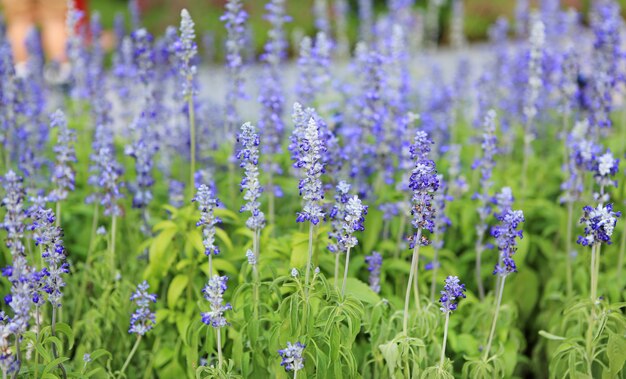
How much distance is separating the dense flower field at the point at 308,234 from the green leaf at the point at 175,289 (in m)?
0.01

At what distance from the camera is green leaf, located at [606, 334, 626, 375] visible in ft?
11.8

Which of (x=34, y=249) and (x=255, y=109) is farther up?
(x=255, y=109)

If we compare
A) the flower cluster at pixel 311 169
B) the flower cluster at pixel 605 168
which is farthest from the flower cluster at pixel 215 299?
the flower cluster at pixel 605 168

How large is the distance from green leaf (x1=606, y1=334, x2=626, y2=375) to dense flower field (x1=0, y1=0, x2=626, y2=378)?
1 cm

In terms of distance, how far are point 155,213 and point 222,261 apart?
4.65 ft

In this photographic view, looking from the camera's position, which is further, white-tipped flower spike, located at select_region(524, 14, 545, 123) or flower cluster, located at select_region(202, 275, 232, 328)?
white-tipped flower spike, located at select_region(524, 14, 545, 123)

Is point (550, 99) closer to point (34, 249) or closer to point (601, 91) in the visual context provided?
point (601, 91)

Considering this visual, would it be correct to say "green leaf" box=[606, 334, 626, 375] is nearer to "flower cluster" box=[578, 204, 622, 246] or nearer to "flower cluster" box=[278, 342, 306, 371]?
"flower cluster" box=[578, 204, 622, 246]

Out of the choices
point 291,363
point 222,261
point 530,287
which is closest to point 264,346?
point 291,363

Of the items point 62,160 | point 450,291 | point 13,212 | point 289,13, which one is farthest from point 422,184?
point 289,13

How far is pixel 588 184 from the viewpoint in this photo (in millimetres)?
5500

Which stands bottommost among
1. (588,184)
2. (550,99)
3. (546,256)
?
(546,256)

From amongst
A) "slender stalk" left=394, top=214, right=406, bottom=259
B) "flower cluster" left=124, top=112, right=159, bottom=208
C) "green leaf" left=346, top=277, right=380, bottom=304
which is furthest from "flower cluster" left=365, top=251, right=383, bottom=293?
"flower cluster" left=124, top=112, right=159, bottom=208

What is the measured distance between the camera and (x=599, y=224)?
3520 mm
